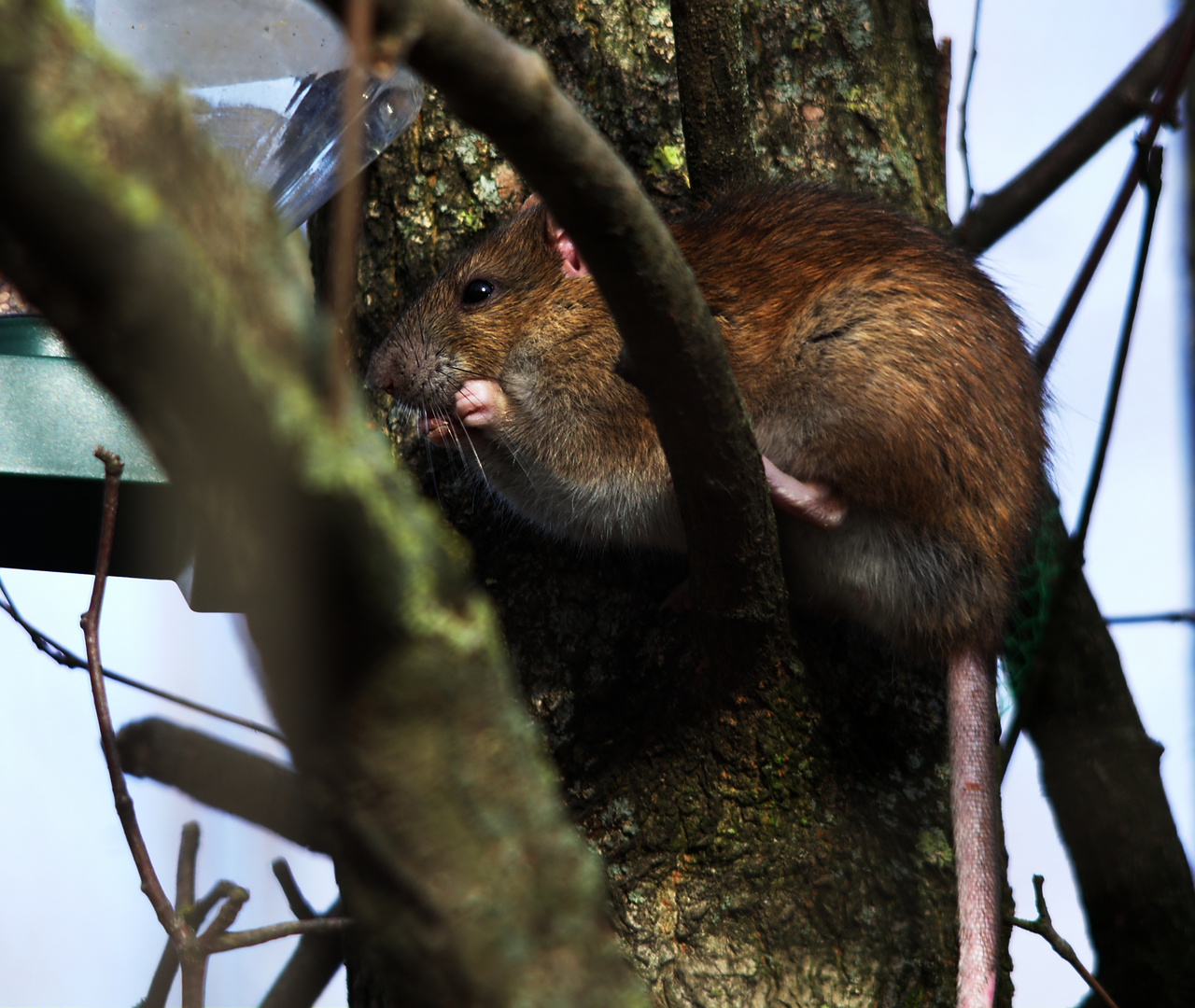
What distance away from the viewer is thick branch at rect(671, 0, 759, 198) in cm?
173

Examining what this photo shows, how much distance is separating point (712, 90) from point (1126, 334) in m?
0.84

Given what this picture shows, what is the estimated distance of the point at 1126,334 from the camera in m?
1.94

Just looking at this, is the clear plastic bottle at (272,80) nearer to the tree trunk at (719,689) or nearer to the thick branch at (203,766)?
the tree trunk at (719,689)

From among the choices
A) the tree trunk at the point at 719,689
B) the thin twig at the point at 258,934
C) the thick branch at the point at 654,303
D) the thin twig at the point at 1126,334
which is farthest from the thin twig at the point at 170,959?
the thin twig at the point at 1126,334

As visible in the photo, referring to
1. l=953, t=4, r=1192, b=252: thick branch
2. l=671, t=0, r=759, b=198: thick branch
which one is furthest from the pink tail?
l=953, t=4, r=1192, b=252: thick branch

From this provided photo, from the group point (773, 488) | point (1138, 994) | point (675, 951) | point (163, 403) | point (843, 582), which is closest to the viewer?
Answer: point (163, 403)

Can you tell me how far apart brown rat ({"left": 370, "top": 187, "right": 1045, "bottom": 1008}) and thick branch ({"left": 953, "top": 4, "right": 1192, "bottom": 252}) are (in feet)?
2.60

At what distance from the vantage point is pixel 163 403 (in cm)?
A: 44

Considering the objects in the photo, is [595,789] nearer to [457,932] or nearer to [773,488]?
[773,488]

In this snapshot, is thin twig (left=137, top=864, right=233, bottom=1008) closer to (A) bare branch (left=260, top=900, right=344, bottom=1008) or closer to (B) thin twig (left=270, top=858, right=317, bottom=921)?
(B) thin twig (left=270, top=858, right=317, bottom=921)

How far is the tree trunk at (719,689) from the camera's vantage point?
1.58 m

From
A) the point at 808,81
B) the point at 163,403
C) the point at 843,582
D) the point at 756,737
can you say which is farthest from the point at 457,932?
the point at 808,81

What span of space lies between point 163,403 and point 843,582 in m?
1.51

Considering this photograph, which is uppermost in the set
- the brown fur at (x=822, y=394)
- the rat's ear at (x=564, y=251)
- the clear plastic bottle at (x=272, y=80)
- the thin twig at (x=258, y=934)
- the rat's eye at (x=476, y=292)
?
the clear plastic bottle at (x=272, y=80)
